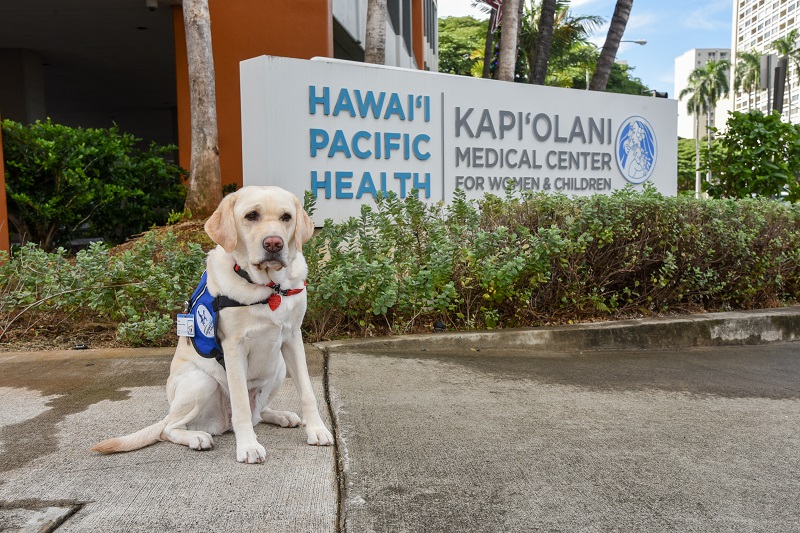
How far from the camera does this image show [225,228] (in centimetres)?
323

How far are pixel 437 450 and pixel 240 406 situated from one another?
95 centimetres

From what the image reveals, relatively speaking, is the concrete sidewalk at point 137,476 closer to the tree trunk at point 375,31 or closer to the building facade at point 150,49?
the building facade at point 150,49

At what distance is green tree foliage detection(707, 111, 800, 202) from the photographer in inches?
405

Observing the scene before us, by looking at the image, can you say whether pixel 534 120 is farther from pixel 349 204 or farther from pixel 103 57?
pixel 103 57

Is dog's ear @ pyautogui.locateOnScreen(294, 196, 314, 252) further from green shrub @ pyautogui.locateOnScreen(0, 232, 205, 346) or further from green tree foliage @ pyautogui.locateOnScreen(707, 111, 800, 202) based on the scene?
green tree foliage @ pyautogui.locateOnScreen(707, 111, 800, 202)

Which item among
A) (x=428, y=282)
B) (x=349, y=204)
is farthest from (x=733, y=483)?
(x=349, y=204)

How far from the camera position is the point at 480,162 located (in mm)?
8523

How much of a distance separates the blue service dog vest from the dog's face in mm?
273

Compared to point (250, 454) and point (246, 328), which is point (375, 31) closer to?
point (246, 328)

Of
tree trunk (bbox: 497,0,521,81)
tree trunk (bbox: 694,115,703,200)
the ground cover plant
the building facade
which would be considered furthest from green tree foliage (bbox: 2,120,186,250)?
tree trunk (bbox: 694,115,703,200)

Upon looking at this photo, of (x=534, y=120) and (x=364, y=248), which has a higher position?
(x=534, y=120)

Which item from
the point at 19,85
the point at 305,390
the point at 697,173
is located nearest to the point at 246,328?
the point at 305,390

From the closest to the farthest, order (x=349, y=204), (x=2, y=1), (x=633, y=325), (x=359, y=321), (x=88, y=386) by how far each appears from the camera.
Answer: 1. (x=88, y=386)
2. (x=359, y=321)
3. (x=633, y=325)
4. (x=349, y=204)
5. (x=2, y=1)

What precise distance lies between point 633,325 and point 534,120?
Result: 3609 mm
